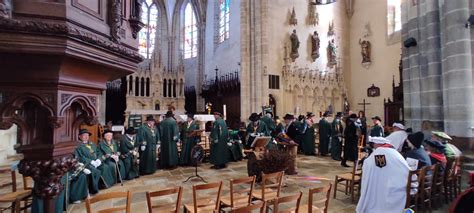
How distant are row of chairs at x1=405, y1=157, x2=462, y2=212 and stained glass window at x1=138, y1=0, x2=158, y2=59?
68.9ft

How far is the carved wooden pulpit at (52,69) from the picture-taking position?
50.5 inches

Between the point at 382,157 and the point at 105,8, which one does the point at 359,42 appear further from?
the point at 105,8

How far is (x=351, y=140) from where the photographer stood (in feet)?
28.6

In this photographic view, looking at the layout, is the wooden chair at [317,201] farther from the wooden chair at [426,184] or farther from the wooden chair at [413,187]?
the wooden chair at [426,184]

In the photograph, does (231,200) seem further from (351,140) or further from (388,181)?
(351,140)

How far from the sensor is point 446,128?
7.25 meters

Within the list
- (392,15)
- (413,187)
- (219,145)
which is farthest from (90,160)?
(392,15)

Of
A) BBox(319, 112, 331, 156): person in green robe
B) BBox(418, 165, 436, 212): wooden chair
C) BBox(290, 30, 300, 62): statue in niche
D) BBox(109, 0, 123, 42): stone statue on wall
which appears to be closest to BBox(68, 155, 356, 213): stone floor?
BBox(418, 165, 436, 212): wooden chair

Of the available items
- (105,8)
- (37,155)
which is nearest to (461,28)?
(105,8)

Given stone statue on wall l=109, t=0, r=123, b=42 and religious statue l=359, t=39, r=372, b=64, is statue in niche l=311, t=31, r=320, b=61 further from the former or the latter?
stone statue on wall l=109, t=0, r=123, b=42

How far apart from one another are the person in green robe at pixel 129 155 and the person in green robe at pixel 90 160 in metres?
1.08

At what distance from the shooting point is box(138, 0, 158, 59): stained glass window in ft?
73.3

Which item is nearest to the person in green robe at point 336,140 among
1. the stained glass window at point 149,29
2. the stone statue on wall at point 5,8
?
the stone statue on wall at point 5,8

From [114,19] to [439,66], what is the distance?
28.8 feet
